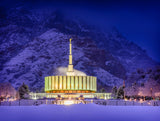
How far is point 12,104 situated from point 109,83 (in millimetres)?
94233

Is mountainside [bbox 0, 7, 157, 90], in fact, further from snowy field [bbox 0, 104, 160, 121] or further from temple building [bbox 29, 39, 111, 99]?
snowy field [bbox 0, 104, 160, 121]

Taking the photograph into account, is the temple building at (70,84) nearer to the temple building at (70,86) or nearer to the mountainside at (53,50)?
the temple building at (70,86)

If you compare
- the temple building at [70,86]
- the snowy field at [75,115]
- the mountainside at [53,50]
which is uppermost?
the mountainside at [53,50]

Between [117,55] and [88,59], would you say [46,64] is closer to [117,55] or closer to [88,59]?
[88,59]

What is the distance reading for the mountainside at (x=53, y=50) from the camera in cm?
12294

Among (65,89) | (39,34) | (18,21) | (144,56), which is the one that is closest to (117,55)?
(144,56)

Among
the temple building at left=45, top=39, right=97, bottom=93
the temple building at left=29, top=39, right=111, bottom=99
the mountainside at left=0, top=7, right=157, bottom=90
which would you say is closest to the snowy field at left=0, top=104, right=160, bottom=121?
the temple building at left=29, top=39, right=111, bottom=99

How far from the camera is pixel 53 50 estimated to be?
140 meters

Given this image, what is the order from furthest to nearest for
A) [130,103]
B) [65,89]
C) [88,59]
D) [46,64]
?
[88,59]
[46,64]
[65,89]
[130,103]

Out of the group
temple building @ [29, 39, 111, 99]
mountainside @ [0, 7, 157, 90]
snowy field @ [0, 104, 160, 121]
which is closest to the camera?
snowy field @ [0, 104, 160, 121]

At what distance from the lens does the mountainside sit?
403 ft

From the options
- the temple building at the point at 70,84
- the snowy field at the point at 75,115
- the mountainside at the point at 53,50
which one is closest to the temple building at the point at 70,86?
the temple building at the point at 70,84

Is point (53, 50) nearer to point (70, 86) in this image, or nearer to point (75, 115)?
point (70, 86)

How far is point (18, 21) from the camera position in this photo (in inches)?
6658
